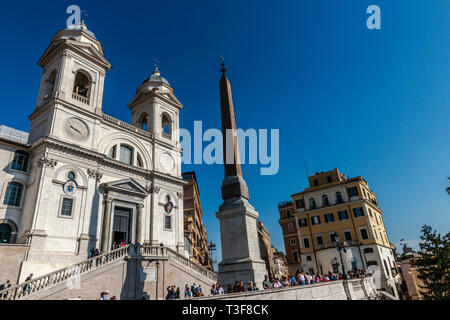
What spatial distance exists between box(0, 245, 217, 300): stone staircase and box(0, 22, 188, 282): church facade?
3.48 meters

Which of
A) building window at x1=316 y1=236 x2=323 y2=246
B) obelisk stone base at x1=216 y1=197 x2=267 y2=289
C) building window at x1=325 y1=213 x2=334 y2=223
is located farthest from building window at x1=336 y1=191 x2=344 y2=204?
obelisk stone base at x1=216 y1=197 x2=267 y2=289

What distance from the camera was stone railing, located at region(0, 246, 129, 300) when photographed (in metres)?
11.3

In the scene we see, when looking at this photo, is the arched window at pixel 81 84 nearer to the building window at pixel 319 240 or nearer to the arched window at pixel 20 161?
the arched window at pixel 20 161

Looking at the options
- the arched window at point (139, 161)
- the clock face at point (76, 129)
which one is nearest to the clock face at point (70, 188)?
the clock face at point (76, 129)

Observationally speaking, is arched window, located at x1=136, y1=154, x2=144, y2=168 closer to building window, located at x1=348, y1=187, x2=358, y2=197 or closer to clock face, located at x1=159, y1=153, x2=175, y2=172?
clock face, located at x1=159, y1=153, x2=175, y2=172

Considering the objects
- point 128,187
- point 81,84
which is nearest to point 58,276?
point 128,187

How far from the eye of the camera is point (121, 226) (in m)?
22.4

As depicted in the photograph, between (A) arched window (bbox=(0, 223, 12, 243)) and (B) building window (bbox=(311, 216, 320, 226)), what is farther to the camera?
(B) building window (bbox=(311, 216, 320, 226))

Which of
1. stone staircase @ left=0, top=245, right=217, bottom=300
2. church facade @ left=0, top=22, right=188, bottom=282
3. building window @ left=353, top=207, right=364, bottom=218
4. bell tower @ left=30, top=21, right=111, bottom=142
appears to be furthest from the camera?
building window @ left=353, top=207, right=364, bottom=218

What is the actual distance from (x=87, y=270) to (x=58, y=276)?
4.78 feet

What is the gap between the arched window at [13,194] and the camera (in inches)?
717

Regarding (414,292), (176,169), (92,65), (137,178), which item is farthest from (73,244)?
(414,292)

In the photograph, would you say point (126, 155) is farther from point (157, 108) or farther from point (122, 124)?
point (157, 108)

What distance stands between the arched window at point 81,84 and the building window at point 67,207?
11.1m
